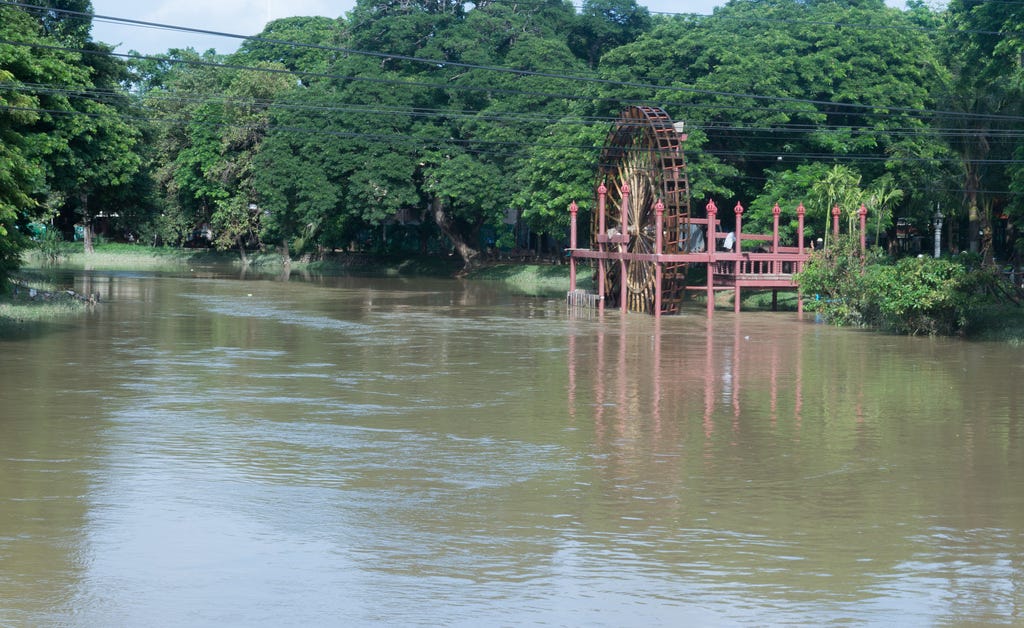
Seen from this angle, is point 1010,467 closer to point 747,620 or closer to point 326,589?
point 747,620

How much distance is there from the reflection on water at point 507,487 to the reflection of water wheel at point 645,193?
38.3 ft

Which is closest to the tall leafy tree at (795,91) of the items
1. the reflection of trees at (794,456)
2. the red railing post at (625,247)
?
the red railing post at (625,247)

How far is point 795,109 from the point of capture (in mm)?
50719

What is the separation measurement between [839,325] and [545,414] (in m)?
19.8

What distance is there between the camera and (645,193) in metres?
44.3

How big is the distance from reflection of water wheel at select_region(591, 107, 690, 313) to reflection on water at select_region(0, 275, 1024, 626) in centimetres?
1167

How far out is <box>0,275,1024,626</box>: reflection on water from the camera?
10758 mm

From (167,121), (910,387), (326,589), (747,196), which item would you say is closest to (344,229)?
(167,121)

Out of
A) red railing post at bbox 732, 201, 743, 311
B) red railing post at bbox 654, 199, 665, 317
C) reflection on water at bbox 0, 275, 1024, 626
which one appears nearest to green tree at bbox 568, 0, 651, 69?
red railing post at bbox 732, 201, 743, 311

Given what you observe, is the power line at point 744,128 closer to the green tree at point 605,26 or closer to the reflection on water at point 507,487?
the green tree at point 605,26

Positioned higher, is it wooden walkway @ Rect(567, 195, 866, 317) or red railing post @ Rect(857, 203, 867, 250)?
red railing post @ Rect(857, 203, 867, 250)

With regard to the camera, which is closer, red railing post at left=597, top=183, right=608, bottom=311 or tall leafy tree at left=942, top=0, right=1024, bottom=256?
tall leafy tree at left=942, top=0, right=1024, bottom=256

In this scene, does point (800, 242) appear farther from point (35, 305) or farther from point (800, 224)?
point (35, 305)

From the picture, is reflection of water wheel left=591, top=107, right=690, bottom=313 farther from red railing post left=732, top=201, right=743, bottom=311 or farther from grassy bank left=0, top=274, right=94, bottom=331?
grassy bank left=0, top=274, right=94, bottom=331
